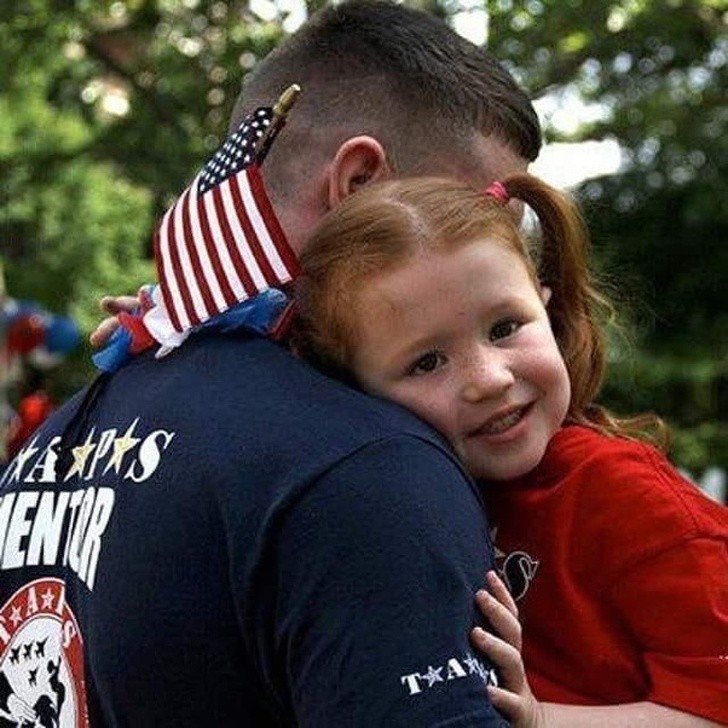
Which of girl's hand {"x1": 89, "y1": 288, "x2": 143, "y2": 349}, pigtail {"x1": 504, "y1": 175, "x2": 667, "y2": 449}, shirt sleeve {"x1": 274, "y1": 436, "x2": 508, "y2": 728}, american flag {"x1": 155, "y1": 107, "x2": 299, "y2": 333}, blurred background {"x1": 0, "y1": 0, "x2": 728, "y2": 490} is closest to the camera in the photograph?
shirt sleeve {"x1": 274, "y1": 436, "x2": 508, "y2": 728}

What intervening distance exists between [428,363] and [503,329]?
0.41 feet

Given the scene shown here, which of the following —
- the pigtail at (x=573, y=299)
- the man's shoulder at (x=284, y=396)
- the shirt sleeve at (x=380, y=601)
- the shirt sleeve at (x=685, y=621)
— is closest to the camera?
the shirt sleeve at (x=380, y=601)

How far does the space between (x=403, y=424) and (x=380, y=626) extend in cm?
26

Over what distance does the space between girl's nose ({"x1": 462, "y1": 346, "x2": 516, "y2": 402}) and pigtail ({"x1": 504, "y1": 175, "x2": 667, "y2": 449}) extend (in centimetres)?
26

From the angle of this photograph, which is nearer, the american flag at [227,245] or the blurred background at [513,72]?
the american flag at [227,245]

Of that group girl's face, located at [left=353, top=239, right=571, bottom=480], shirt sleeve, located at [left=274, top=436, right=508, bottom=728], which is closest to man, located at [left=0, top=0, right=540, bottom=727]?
shirt sleeve, located at [left=274, top=436, right=508, bottom=728]

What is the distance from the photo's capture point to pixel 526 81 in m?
7.09

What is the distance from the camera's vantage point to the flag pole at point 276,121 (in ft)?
7.66

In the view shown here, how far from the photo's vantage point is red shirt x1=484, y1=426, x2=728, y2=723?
2.11 meters

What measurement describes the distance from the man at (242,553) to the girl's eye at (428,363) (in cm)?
16

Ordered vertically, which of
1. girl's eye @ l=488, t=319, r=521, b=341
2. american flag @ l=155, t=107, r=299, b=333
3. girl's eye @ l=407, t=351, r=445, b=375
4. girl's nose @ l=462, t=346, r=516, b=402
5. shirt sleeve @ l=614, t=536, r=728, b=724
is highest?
american flag @ l=155, t=107, r=299, b=333

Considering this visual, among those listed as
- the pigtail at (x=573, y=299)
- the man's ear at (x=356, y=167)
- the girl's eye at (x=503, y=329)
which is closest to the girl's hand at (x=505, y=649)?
the girl's eye at (x=503, y=329)

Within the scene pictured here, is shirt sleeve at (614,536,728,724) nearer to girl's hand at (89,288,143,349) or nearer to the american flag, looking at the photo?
the american flag

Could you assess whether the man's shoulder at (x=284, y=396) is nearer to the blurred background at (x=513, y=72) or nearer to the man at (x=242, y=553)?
the man at (x=242, y=553)
